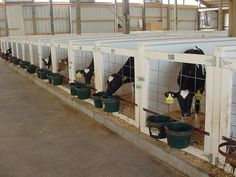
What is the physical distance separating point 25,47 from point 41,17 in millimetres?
12542

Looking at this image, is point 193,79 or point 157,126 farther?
point 193,79

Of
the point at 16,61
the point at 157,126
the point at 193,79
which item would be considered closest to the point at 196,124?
the point at 193,79

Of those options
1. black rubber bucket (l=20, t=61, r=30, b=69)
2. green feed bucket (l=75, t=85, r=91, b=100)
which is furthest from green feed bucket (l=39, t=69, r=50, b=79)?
green feed bucket (l=75, t=85, r=91, b=100)

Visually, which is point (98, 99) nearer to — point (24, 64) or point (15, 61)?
point (24, 64)

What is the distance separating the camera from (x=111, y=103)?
14.0 feet

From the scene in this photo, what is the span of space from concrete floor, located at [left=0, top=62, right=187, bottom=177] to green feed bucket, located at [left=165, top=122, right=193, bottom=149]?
25 centimetres

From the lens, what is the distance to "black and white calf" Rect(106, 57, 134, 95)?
4473mm

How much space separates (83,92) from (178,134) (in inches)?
103

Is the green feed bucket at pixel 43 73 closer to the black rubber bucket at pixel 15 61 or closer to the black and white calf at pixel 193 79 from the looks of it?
the black rubber bucket at pixel 15 61

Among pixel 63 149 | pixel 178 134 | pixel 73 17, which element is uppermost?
pixel 73 17

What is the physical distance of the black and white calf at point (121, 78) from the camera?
4.47 metres

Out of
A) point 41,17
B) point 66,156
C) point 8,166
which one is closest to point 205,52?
point 66,156

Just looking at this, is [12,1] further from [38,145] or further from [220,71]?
[220,71]

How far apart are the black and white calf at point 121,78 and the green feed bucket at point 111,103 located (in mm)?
198
